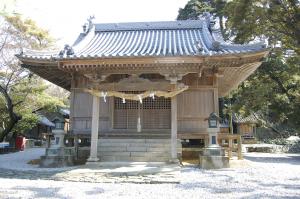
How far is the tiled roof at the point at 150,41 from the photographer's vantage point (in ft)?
39.9

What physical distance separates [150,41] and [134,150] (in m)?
6.08

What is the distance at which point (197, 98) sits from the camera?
45.9 ft

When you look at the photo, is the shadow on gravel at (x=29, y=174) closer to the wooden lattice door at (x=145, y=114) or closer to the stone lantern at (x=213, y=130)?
the wooden lattice door at (x=145, y=114)

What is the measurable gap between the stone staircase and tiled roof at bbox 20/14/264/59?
3744 mm

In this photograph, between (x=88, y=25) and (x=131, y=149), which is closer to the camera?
→ (x=131, y=149)

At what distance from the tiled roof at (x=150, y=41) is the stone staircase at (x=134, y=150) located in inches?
147

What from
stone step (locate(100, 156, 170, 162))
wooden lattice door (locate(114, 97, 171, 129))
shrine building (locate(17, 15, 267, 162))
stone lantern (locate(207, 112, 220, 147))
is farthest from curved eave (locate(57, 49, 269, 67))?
stone step (locate(100, 156, 170, 162))

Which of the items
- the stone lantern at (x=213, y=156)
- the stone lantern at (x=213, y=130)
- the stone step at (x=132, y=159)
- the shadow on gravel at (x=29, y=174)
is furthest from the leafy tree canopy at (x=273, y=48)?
the shadow on gravel at (x=29, y=174)

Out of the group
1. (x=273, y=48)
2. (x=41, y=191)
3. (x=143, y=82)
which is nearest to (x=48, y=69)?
(x=143, y=82)

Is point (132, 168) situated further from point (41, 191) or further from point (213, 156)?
point (41, 191)

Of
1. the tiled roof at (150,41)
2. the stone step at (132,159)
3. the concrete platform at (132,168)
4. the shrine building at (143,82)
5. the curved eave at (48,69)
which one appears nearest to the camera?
the concrete platform at (132,168)

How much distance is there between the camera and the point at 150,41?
15.9 metres

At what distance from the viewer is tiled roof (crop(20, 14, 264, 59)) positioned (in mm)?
12156

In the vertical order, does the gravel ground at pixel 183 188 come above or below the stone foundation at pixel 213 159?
below
